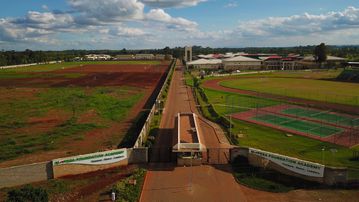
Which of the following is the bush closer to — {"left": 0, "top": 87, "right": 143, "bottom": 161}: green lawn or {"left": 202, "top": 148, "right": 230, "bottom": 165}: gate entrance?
{"left": 0, "top": 87, "right": 143, "bottom": 161}: green lawn

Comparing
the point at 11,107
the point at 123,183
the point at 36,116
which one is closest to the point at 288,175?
the point at 123,183

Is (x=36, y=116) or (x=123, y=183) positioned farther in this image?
(x=36, y=116)

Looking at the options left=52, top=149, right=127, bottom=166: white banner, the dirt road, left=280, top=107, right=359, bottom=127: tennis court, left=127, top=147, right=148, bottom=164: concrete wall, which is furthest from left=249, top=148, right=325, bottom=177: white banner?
left=280, top=107, right=359, bottom=127: tennis court

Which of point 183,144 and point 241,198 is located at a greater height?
point 183,144

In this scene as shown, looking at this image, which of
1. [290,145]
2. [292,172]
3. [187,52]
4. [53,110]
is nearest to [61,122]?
[53,110]

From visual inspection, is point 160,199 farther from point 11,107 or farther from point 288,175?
point 11,107

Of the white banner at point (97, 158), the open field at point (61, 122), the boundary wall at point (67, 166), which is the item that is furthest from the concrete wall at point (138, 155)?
the open field at point (61, 122)
